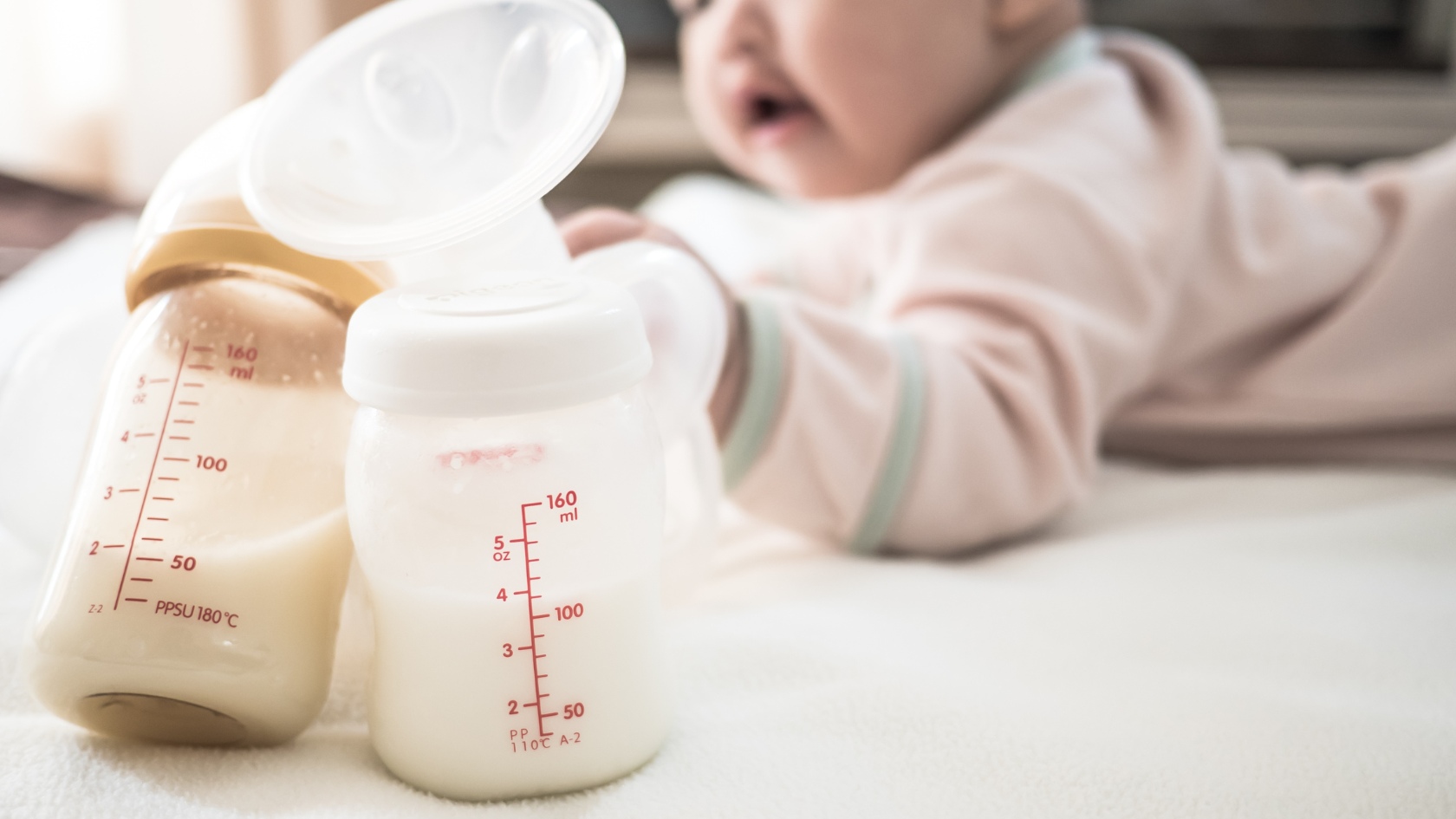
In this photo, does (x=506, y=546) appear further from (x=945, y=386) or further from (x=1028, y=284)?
(x=1028, y=284)

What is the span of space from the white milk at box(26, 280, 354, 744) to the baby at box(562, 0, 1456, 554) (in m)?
0.27

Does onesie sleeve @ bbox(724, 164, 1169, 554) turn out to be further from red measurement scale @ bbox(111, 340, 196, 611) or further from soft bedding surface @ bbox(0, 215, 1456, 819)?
red measurement scale @ bbox(111, 340, 196, 611)

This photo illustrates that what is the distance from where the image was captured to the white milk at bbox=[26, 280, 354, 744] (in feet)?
1.26

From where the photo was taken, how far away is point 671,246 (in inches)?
22.3

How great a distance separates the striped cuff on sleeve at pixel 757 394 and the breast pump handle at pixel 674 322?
9 cm

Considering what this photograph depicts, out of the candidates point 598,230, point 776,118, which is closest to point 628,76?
point 776,118

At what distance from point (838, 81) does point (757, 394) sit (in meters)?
0.30

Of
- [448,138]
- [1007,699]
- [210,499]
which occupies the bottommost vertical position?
[1007,699]

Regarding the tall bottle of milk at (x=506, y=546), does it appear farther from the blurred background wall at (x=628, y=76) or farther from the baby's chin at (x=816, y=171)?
the blurred background wall at (x=628, y=76)

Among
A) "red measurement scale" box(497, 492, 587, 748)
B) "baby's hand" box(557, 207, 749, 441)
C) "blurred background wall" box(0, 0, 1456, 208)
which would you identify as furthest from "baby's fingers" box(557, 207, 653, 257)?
"blurred background wall" box(0, 0, 1456, 208)

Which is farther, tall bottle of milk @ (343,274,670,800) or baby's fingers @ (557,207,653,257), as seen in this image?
baby's fingers @ (557,207,653,257)

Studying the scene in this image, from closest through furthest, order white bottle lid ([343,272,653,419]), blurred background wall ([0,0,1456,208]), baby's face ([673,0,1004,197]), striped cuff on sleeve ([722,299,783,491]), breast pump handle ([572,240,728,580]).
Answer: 1. white bottle lid ([343,272,653,419])
2. breast pump handle ([572,240,728,580])
3. striped cuff on sleeve ([722,299,783,491])
4. baby's face ([673,0,1004,197])
5. blurred background wall ([0,0,1456,208])

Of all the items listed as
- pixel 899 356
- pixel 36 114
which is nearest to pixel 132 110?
pixel 36 114

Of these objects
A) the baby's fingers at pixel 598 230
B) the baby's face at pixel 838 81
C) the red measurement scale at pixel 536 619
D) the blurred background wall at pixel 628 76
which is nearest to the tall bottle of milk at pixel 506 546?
the red measurement scale at pixel 536 619
